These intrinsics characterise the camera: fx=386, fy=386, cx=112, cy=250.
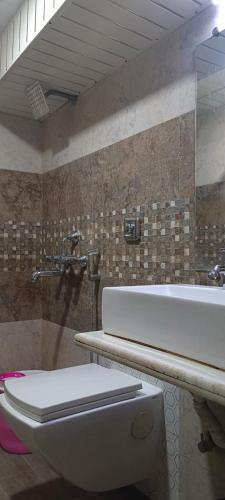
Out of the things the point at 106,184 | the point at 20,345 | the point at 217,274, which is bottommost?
the point at 20,345

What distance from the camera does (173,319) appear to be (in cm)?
101

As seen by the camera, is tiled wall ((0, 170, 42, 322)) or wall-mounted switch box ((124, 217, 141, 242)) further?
tiled wall ((0, 170, 42, 322))

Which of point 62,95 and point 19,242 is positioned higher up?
point 62,95

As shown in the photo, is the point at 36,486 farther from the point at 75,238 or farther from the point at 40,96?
the point at 40,96

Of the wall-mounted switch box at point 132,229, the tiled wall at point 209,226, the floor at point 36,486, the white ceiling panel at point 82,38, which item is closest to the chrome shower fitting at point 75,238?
the wall-mounted switch box at point 132,229

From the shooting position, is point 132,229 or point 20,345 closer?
point 132,229

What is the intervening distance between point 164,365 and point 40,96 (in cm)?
174

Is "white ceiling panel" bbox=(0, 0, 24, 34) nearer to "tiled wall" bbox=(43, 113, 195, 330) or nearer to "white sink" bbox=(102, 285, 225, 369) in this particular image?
"tiled wall" bbox=(43, 113, 195, 330)

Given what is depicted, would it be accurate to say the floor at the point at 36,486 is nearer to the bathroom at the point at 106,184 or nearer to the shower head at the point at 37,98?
the bathroom at the point at 106,184

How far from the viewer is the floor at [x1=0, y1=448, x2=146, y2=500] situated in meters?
1.63

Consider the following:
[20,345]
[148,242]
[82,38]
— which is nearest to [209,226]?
[148,242]

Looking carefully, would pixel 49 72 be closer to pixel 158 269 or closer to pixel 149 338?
pixel 158 269

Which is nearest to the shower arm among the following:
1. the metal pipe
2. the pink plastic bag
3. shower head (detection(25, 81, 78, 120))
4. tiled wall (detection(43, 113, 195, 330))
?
shower head (detection(25, 81, 78, 120))

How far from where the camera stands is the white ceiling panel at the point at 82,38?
56.5 inches
